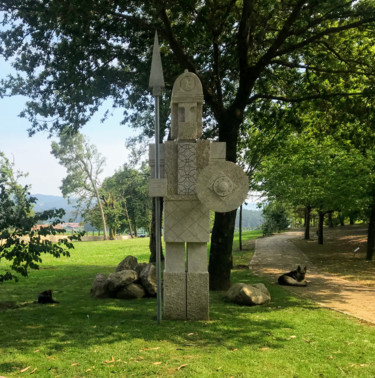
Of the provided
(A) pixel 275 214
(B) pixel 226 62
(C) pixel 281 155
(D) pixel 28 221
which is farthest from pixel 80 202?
(D) pixel 28 221

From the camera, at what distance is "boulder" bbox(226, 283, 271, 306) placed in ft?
26.5

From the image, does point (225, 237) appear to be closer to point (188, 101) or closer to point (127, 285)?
point (127, 285)

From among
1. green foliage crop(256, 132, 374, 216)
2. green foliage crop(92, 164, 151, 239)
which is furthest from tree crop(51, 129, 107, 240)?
green foliage crop(256, 132, 374, 216)

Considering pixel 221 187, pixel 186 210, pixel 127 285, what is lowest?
pixel 127 285

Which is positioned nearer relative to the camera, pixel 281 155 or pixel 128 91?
pixel 128 91

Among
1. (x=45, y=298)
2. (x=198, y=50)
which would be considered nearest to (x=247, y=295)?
(x=45, y=298)

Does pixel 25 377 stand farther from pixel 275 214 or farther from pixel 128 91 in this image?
pixel 275 214

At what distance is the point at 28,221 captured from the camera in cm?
714

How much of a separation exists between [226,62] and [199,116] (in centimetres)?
628

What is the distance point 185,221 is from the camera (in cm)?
692

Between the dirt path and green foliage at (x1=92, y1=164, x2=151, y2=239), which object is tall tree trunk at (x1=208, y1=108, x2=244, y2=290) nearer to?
the dirt path

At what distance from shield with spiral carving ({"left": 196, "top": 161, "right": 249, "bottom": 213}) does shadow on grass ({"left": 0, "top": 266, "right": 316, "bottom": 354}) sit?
2.15 meters

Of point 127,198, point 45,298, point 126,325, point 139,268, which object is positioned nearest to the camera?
point 126,325

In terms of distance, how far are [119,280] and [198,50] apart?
820cm
